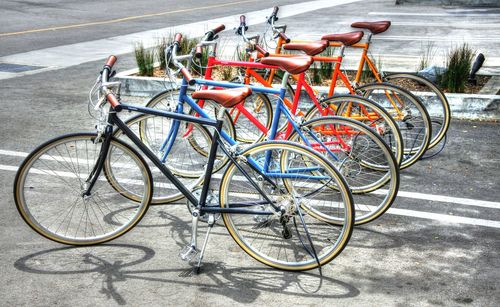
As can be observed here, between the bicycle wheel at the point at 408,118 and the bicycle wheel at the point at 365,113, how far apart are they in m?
0.38

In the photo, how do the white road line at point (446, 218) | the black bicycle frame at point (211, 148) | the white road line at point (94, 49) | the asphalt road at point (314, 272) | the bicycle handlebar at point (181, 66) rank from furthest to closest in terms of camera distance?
the white road line at point (94, 49), the white road line at point (446, 218), the bicycle handlebar at point (181, 66), the black bicycle frame at point (211, 148), the asphalt road at point (314, 272)

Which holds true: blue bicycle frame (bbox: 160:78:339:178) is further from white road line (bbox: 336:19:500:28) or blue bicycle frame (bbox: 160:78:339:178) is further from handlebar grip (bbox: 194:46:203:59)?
white road line (bbox: 336:19:500:28)

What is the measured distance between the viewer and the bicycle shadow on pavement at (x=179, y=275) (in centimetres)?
495

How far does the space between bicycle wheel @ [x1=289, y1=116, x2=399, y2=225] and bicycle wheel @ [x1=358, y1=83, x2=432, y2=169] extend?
0.65 m

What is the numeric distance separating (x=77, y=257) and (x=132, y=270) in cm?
47

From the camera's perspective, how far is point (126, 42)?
15.8 metres

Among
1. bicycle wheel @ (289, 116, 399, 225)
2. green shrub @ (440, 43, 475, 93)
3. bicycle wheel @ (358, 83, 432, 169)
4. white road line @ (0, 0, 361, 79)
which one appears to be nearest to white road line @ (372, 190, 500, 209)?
bicycle wheel @ (289, 116, 399, 225)

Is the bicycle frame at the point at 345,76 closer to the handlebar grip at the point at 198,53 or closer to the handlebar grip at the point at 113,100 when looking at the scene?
the handlebar grip at the point at 198,53

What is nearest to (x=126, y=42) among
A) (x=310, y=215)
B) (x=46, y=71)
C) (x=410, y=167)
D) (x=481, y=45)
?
(x=46, y=71)

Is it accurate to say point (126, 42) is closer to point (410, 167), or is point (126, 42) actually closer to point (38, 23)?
→ point (38, 23)

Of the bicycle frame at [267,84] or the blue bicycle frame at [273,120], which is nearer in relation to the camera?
the blue bicycle frame at [273,120]

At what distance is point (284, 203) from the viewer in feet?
Answer: 17.2

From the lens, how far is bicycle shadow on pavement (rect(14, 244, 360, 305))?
16.2 feet

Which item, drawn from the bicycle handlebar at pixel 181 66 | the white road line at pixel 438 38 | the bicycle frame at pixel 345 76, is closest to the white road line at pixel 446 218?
the bicycle frame at pixel 345 76
